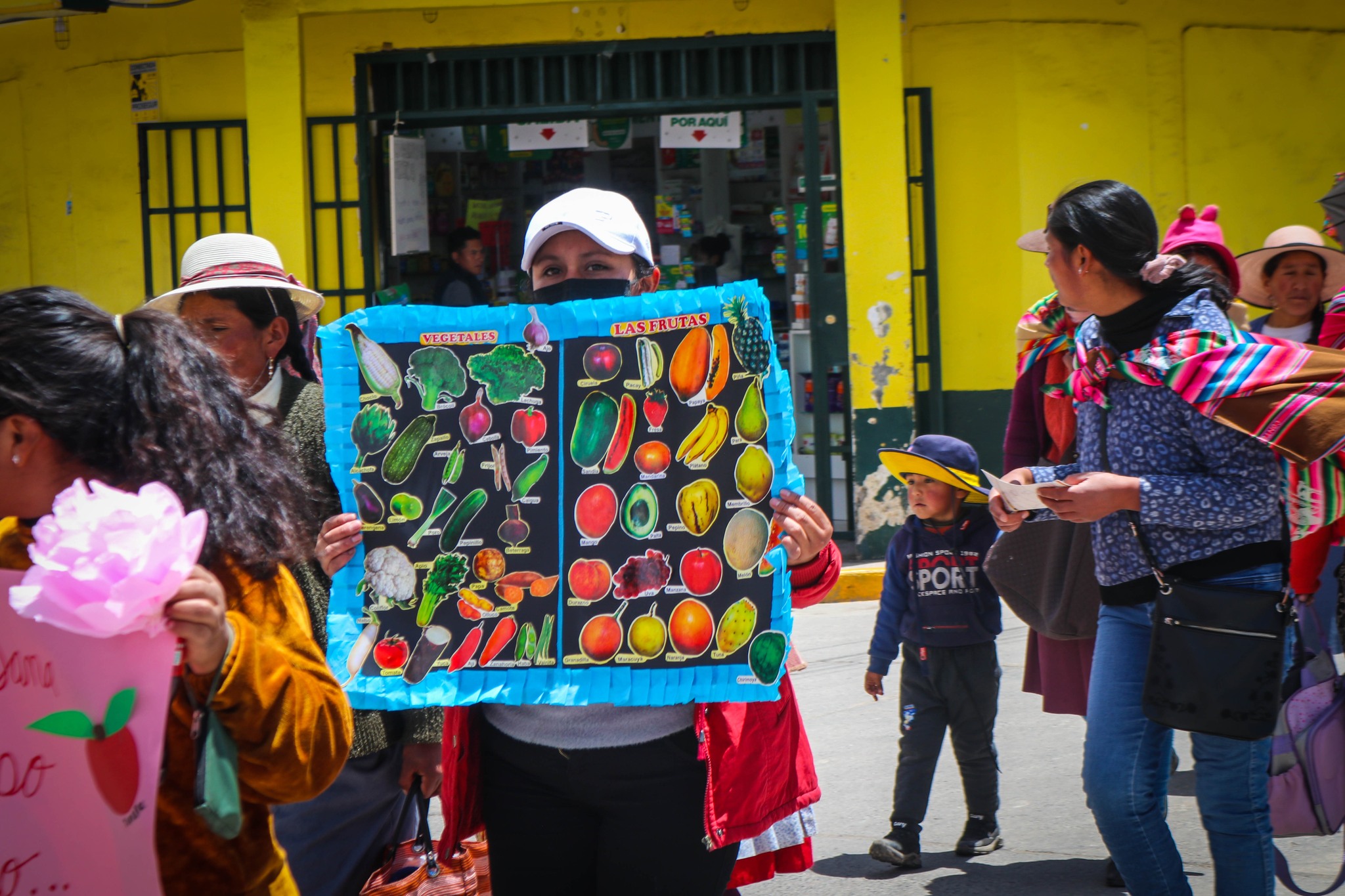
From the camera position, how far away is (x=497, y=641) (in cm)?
231

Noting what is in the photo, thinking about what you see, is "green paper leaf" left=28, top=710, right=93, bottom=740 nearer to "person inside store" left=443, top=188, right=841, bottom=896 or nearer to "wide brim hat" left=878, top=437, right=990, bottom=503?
"person inside store" left=443, top=188, right=841, bottom=896

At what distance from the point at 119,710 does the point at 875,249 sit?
7.97 m

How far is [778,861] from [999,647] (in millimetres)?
4834

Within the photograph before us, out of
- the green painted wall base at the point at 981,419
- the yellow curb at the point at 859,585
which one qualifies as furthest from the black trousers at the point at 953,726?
the green painted wall base at the point at 981,419

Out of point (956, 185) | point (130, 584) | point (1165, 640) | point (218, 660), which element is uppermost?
point (956, 185)

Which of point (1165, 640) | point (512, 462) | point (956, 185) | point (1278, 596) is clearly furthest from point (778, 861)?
point (956, 185)

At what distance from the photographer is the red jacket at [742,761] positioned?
2.24 metres

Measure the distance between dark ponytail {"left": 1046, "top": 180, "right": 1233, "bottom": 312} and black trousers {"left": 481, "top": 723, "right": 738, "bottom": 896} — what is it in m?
1.56

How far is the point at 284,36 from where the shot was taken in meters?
9.22

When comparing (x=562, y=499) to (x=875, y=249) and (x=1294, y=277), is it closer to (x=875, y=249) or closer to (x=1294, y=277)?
(x=1294, y=277)

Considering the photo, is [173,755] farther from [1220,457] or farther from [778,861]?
[1220,457]

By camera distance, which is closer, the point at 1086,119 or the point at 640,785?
the point at 640,785

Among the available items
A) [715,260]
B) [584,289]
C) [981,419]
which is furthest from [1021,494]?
[715,260]

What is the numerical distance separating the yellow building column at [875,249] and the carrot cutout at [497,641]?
689cm
